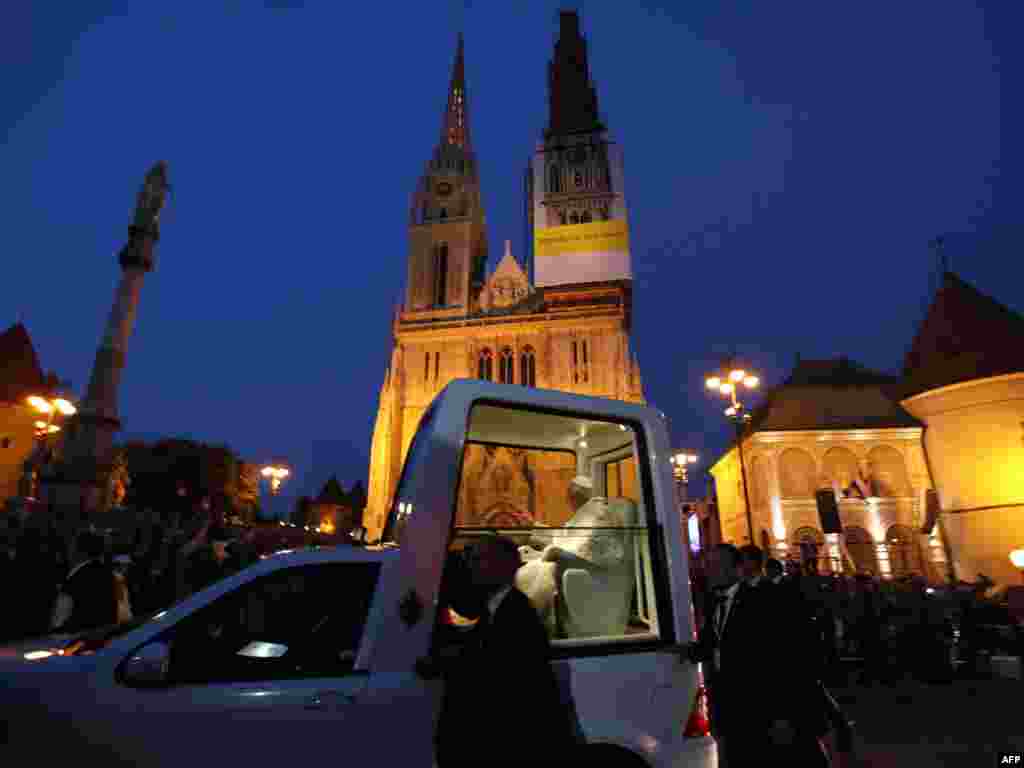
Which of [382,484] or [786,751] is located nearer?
[786,751]

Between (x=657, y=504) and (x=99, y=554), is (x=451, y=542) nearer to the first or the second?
(x=657, y=504)

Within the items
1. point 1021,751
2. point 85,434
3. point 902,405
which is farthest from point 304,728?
point 902,405

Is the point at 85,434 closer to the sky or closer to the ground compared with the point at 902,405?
closer to the ground

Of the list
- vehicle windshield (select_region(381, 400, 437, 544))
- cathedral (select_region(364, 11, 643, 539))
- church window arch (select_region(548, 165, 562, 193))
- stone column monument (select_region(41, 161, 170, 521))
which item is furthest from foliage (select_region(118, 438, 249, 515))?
vehicle windshield (select_region(381, 400, 437, 544))

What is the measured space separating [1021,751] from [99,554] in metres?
8.65

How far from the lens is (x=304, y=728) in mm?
2145

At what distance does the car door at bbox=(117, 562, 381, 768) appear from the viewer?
81.4 inches

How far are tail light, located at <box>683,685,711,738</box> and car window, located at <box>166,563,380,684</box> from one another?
1.56 m

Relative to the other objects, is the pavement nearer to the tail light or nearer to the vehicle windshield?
the tail light

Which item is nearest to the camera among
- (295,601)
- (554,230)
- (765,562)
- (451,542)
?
(451,542)

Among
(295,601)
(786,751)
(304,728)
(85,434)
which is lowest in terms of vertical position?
(786,751)

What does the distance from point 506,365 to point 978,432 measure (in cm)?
2469

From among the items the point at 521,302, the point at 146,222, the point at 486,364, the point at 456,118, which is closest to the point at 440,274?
the point at 521,302

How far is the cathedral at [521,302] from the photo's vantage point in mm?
35000
